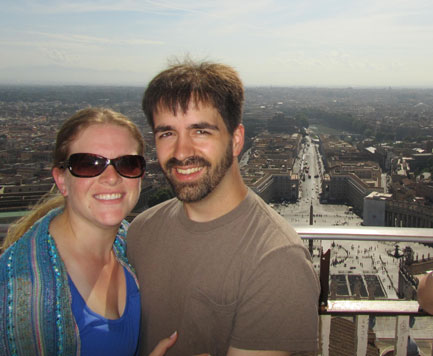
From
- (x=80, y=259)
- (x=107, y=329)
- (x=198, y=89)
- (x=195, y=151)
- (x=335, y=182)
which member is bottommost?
(x=335, y=182)

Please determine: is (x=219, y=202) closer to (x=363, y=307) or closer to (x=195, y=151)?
(x=195, y=151)

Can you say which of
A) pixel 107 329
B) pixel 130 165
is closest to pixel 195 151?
pixel 130 165

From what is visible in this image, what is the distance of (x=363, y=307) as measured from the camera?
4.02 feet

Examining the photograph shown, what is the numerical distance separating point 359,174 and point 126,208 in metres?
22.0

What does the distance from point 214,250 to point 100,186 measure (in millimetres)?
260

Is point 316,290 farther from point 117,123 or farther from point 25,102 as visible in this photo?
point 25,102

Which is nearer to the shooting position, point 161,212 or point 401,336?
point 161,212

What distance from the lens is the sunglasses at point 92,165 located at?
88cm

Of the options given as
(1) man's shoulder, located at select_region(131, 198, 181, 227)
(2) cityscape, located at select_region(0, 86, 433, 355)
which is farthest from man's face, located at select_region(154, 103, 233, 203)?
(2) cityscape, located at select_region(0, 86, 433, 355)

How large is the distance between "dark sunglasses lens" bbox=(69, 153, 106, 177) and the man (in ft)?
0.42

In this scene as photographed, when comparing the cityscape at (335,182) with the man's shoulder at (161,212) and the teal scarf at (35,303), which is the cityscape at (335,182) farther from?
the teal scarf at (35,303)

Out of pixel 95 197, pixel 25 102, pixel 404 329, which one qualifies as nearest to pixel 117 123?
pixel 95 197

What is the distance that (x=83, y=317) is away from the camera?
2.72ft

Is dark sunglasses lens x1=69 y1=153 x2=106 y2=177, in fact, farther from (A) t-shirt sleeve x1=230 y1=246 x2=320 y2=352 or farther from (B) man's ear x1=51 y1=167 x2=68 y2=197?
(A) t-shirt sleeve x1=230 y1=246 x2=320 y2=352
